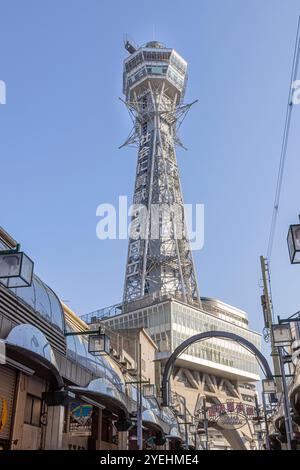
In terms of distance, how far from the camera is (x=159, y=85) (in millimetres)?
145875

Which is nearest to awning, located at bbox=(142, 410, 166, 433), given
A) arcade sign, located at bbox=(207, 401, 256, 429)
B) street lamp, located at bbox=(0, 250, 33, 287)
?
street lamp, located at bbox=(0, 250, 33, 287)

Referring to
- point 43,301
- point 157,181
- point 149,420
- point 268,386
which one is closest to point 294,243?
point 43,301

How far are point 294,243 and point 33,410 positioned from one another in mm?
→ 11903

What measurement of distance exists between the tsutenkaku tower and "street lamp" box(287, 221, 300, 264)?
102 m

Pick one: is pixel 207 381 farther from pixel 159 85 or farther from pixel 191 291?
pixel 159 85

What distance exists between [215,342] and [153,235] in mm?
34163

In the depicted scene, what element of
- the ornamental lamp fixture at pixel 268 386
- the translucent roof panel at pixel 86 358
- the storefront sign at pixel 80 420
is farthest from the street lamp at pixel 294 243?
the ornamental lamp fixture at pixel 268 386

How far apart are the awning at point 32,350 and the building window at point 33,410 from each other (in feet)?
3.40

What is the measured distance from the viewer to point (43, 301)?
1855 cm

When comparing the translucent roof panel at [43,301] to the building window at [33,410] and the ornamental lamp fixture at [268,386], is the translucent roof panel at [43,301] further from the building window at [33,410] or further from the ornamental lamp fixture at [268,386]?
the ornamental lamp fixture at [268,386]

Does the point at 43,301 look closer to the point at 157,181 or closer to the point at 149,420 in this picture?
the point at 149,420

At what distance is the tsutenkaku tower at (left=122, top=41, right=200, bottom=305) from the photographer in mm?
122250

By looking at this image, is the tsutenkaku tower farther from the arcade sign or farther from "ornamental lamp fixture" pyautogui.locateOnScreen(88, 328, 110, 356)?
"ornamental lamp fixture" pyautogui.locateOnScreen(88, 328, 110, 356)

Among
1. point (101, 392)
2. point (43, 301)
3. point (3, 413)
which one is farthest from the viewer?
point (101, 392)
